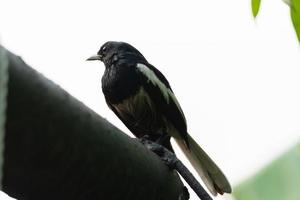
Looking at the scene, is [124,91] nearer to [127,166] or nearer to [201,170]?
[201,170]

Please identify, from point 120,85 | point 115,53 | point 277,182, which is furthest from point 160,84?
point 277,182

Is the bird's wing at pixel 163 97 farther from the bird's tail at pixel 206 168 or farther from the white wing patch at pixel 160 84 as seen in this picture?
the bird's tail at pixel 206 168

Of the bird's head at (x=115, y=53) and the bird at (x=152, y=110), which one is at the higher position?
the bird's head at (x=115, y=53)

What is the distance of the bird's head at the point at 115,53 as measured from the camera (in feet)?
13.1

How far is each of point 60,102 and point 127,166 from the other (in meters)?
0.18

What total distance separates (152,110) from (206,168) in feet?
1.60

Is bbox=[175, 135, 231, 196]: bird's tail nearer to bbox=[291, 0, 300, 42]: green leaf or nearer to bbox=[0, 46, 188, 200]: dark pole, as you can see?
bbox=[0, 46, 188, 200]: dark pole

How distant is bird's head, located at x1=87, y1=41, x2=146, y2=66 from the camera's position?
157 inches

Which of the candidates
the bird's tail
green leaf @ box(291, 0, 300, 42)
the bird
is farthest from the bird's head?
green leaf @ box(291, 0, 300, 42)

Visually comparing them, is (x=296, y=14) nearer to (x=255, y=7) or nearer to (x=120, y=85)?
(x=255, y=7)

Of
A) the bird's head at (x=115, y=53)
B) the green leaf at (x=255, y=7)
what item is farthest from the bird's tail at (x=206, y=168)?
the green leaf at (x=255, y=7)

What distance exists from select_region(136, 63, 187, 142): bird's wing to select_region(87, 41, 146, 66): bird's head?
1.22 ft

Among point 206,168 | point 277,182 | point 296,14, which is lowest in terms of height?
point 206,168

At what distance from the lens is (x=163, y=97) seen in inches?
136
